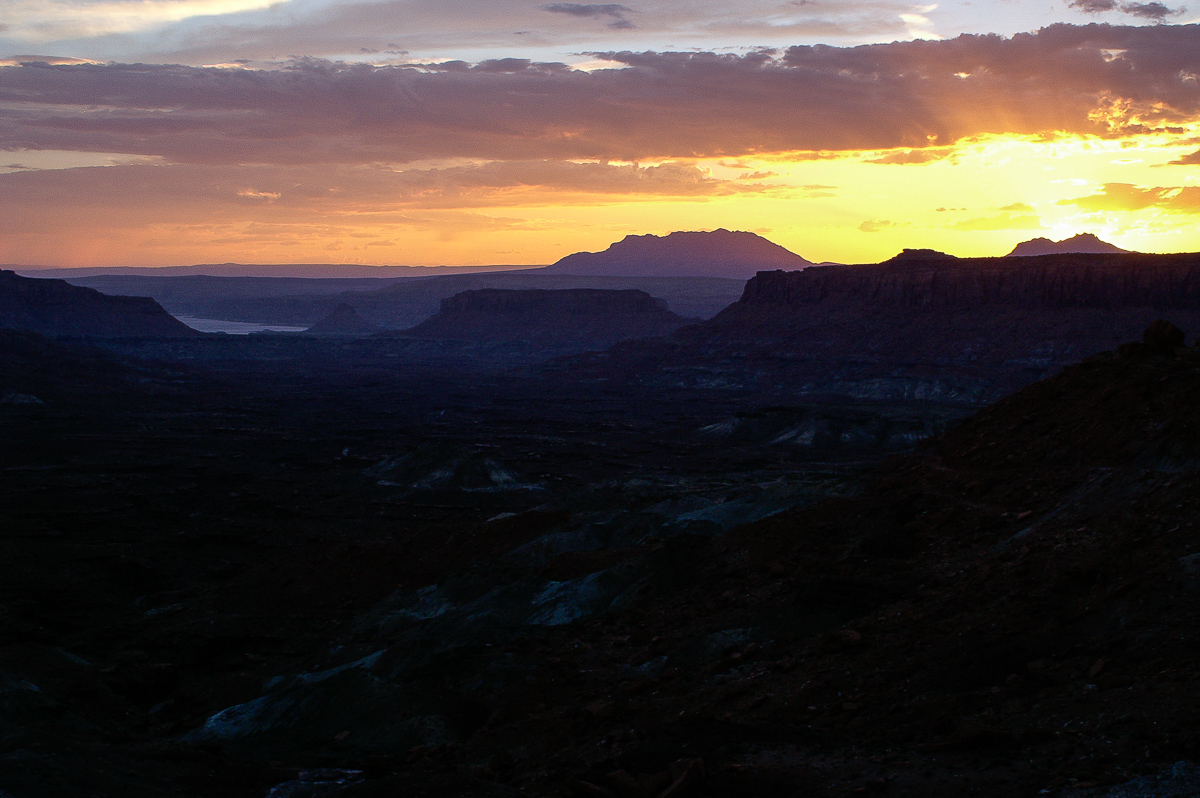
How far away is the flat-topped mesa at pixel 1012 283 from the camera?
422 ft

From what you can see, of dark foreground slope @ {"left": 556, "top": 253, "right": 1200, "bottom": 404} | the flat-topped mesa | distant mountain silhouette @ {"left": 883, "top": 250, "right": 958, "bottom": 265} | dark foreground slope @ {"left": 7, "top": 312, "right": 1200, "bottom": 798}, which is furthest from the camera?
distant mountain silhouette @ {"left": 883, "top": 250, "right": 958, "bottom": 265}

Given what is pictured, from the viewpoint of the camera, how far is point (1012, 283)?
140m

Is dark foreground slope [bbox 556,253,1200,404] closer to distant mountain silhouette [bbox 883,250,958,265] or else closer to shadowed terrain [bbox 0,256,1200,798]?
distant mountain silhouette [bbox 883,250,958,265]

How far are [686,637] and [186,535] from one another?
115 feet

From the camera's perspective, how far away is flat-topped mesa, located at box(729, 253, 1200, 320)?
12850cm

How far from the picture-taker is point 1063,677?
15617mm

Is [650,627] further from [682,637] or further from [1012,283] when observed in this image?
[1012,283]

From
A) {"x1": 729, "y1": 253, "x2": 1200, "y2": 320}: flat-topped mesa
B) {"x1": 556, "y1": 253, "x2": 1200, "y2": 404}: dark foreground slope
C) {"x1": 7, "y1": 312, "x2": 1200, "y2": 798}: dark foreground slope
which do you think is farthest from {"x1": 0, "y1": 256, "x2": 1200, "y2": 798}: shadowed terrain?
{"x1": 729, "y1": 253, "x2": 1200, "y2": 320}: flat-topped mesa

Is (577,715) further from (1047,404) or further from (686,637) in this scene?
(1047,404)

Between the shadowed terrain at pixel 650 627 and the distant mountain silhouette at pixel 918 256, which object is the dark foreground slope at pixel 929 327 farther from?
the shadowed terrain at pixel 650 627

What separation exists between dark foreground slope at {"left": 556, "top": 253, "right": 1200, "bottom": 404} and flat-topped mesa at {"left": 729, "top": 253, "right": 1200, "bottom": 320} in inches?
6.1

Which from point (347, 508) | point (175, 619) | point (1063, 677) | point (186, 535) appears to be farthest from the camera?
point (347, 508)

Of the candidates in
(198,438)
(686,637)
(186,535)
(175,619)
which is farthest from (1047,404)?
(198,438)

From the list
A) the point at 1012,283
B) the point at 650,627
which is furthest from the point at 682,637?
the point at 1012,283
